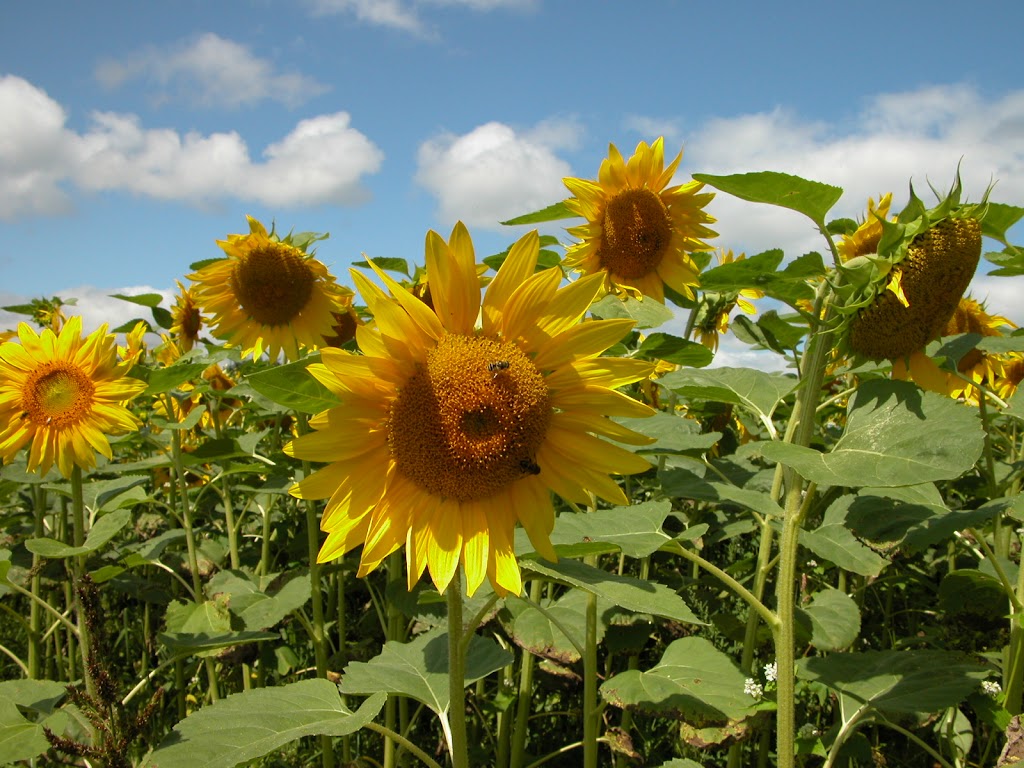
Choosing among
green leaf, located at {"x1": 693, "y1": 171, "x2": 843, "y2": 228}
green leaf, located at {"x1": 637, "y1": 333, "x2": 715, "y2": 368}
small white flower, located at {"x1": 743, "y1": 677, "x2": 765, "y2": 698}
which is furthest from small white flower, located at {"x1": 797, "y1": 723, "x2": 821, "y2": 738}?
green leaf, located at {"x1": 693, "y1": 171, "x2": 843, "y2": 228}

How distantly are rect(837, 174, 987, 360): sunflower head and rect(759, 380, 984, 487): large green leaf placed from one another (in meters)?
0.13

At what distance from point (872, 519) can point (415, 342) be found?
1131mm

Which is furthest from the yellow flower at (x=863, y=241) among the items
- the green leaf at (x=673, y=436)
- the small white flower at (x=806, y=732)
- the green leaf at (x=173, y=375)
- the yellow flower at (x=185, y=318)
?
the yellow flower at (x=185, y=318)

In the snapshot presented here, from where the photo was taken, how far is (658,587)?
1.54m

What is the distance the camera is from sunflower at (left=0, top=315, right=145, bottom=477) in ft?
9.23

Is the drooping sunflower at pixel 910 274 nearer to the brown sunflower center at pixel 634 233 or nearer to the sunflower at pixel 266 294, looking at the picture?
the brown sunflower center at pixel 634 233

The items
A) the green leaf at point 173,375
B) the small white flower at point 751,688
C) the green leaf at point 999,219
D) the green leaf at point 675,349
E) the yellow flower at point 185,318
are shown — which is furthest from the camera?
the yellow flower at point 185,318

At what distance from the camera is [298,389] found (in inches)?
57.2

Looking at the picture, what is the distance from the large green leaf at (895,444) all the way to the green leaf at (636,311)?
2.33 ft

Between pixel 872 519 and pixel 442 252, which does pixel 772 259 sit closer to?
pixel 872 519

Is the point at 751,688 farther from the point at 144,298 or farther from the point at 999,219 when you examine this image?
the point at 144,298

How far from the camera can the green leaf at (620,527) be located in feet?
5.81

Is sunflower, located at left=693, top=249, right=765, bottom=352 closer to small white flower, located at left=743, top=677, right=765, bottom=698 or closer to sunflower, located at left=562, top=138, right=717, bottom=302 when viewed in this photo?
sunflower, located at left=562, top=138, right=717, bottom=302

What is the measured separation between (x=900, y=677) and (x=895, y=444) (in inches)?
25.2
